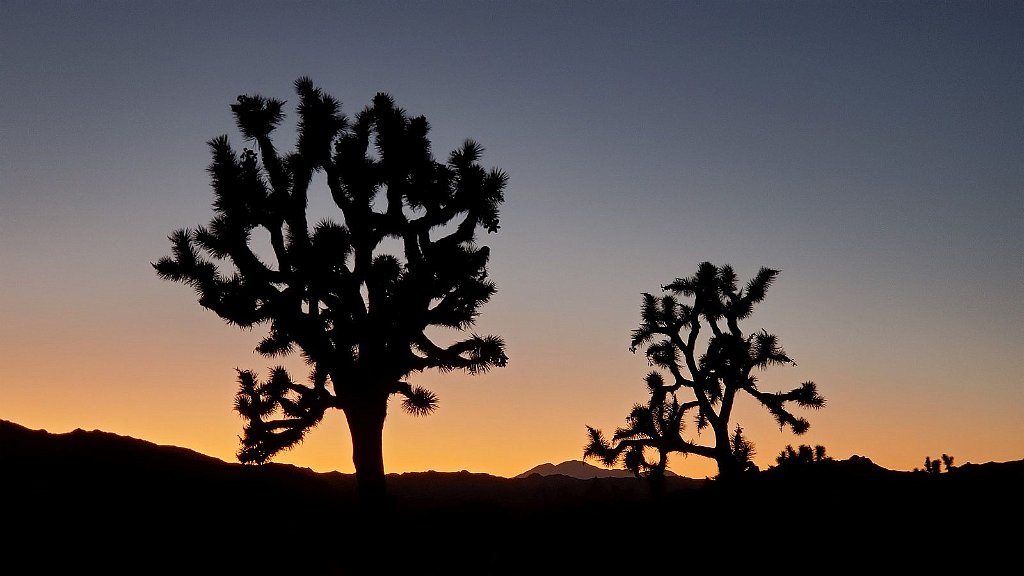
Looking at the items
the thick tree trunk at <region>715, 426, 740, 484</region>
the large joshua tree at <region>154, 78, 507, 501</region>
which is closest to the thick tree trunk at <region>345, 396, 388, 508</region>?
the large joshua tree at <region>154, 78, 507, 501</region>

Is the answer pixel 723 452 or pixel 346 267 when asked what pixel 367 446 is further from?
pixel 723 452

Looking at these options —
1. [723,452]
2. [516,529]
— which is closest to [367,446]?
[516,529]

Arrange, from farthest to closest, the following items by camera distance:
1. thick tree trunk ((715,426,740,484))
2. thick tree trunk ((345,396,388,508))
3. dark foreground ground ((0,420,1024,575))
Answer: thick tree trunk ((715,426,740,484)) → thick tree trunk ((345,396,388,508)) → dark foreground ground ((0,420,1024,575))

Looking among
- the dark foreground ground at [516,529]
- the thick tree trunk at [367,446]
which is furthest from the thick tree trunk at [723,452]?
the thick tree trunk at [367,446]

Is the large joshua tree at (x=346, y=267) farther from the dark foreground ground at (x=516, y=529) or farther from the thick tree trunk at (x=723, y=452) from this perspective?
the thick tree trunk at (x=723, y=452)

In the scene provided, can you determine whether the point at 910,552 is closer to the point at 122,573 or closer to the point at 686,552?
the point at 686,552

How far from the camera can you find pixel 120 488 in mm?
11891

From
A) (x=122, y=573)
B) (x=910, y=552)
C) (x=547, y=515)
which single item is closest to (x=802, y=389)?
(x=547, y=515)

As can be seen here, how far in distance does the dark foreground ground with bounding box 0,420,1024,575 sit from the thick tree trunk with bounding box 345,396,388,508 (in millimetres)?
483

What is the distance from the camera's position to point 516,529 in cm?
1105

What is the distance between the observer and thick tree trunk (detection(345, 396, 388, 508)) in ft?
40.5

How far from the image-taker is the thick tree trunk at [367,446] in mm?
12352

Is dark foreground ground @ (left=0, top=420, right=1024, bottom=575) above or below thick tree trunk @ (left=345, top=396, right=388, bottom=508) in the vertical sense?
below

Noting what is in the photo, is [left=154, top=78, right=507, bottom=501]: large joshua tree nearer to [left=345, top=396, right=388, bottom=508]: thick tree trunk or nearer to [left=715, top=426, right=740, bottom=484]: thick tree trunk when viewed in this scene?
[left=345, top=396, right=388, bottom=508]: thick tree trunk
